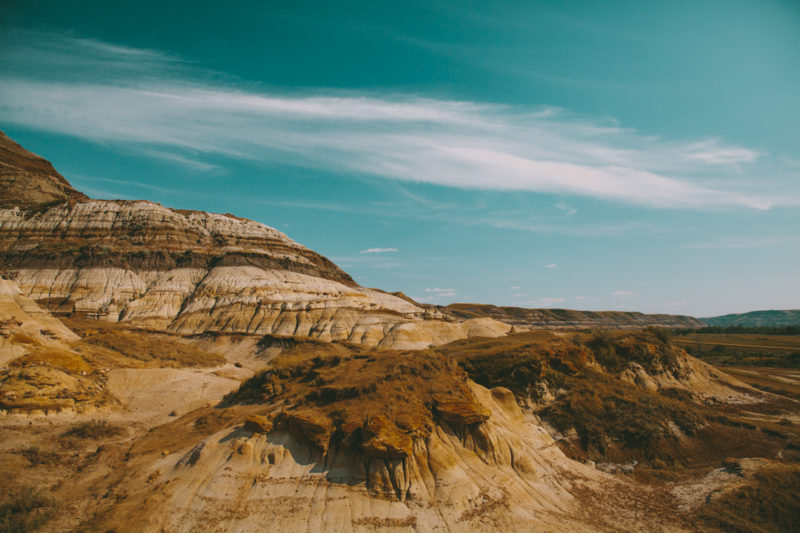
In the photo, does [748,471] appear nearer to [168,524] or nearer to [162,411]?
[168,524]

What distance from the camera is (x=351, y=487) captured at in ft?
44.4

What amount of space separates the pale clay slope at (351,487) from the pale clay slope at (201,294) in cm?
4511

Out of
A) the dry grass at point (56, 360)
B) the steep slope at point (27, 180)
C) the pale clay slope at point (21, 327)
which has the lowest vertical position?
the dry grass at point (56, 360)

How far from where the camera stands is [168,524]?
12.4m

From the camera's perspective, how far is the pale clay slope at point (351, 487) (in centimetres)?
1261

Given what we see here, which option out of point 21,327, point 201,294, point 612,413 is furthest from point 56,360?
point 201,294

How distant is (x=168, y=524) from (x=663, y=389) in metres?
33.5

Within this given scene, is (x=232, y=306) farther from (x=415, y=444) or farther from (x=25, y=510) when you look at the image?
(x=415, y=444)

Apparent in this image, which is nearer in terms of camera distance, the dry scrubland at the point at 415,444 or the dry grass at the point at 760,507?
the dry grass at the point at 760,507

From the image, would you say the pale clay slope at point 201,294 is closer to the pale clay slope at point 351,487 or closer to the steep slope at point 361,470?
the steep slope at point 361,470

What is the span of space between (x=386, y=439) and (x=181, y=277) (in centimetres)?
7438

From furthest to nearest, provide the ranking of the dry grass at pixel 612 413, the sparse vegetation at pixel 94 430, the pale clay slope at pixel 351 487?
the sparse vegetation at pixel 94 430
the dry grass at pixel 612 413
the pale clay slope at pixel 351 487

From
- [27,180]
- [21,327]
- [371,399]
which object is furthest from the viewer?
[27,180]

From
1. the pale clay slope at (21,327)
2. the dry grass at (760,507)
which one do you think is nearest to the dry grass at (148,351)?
the pale clay slope at (21,327)
